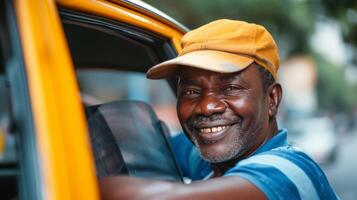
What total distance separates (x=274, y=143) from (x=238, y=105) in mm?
194

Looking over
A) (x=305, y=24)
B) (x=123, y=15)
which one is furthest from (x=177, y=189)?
(x=305, y=24)

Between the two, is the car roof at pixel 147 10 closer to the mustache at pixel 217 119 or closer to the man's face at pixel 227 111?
the man's face at pixel 227 111

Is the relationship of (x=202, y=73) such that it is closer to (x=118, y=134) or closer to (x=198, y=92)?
(x=198, y=92)

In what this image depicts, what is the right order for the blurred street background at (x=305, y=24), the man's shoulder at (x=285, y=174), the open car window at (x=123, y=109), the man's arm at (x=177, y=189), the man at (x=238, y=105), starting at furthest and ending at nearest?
the blurred street background at (x=305, y=24), the open car window at (x=123, y=109), the man at (x=238, y=105), the man's shoulder at (x=285, y=174), the man's arm at (x=177, y=189)

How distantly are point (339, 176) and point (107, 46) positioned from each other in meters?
14.8

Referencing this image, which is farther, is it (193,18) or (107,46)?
(193,18)

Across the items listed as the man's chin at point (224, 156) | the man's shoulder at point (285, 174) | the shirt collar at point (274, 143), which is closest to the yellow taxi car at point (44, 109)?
the man's shoulder at point (285, 174)

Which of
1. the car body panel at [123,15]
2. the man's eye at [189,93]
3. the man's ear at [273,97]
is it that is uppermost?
the car body panel at [123,15]

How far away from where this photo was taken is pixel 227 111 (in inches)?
66.2

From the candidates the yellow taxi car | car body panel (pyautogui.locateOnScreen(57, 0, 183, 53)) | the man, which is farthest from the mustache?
the yellow taxi car

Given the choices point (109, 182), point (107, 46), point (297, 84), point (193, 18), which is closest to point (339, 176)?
point (193, 18)

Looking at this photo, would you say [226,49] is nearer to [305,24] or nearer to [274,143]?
[274,143]

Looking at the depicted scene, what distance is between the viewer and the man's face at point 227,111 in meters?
1.68

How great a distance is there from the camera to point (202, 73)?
67.2 inches
